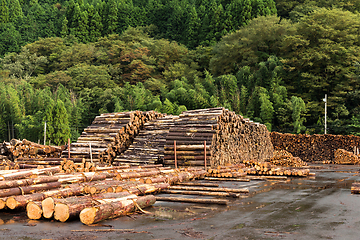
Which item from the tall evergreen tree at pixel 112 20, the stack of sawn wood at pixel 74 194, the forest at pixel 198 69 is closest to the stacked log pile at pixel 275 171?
the stack of sawn wood at pixel 74 194

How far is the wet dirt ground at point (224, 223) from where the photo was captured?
17.3 feet

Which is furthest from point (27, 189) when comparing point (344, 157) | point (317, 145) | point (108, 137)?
point (317, 145)

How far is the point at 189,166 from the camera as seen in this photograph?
14.2 metres

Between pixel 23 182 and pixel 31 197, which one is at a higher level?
pixel 23 182

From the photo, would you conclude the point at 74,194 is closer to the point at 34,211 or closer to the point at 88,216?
the point at 34,211

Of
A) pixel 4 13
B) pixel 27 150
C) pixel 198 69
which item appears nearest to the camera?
pixel 27 150

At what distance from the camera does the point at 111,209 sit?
6.12m

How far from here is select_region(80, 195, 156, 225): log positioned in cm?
576

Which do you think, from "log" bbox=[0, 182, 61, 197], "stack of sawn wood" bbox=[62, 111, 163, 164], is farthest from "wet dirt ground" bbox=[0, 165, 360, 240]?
"stack of sawn wood" bbox=[62, 111, 163, 164]

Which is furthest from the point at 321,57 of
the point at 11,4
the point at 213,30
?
the point at 11,4

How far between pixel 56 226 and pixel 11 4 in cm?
9628

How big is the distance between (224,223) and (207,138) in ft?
27.6

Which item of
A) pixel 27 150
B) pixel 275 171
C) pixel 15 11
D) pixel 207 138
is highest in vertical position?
pixel 15 11

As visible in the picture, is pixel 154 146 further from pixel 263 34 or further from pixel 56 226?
pixel 263 34
